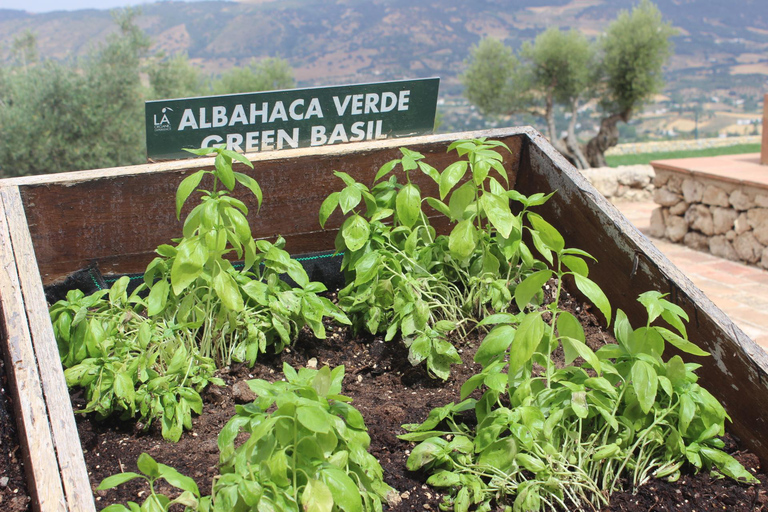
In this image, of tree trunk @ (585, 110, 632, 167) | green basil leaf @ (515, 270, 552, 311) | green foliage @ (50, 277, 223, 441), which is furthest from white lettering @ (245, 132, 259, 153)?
tree trunk @ (585, 110, 632, 167)

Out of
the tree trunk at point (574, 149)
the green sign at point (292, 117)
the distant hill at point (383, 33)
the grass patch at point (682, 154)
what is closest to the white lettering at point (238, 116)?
the green sign at point (292, 117)

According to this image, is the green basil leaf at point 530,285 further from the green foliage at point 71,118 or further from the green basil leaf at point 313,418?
the green foliage at point 71,118

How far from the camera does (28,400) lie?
959mm

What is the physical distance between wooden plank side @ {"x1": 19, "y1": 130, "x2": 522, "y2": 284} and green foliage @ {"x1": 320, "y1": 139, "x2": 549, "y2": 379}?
165mm

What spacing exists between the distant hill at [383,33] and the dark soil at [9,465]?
1742 inches

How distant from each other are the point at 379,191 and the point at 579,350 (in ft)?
2.69

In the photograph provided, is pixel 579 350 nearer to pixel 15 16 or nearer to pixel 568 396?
pixel 568 396

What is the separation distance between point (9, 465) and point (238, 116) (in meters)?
1.03

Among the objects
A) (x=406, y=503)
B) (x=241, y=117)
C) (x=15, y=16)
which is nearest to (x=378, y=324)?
(x=406, y=503)

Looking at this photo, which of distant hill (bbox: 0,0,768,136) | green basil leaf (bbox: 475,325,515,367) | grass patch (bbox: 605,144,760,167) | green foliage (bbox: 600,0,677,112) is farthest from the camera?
distant hill (bbox: 0,0,768,136)

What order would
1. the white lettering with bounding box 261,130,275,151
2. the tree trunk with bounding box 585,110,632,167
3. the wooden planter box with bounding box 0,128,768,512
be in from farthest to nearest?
the tree trunk with bounding box 585,110,632,167, the white lettering with bounding box 261,130,275,151, the wooden planter box with bounding box 0,128,768,512

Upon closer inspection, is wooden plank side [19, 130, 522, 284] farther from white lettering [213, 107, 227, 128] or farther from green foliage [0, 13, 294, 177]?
green foliage [0, 13, 294, 177]

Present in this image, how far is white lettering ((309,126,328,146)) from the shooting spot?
1792 millimetres

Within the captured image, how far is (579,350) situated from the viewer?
1.02m
